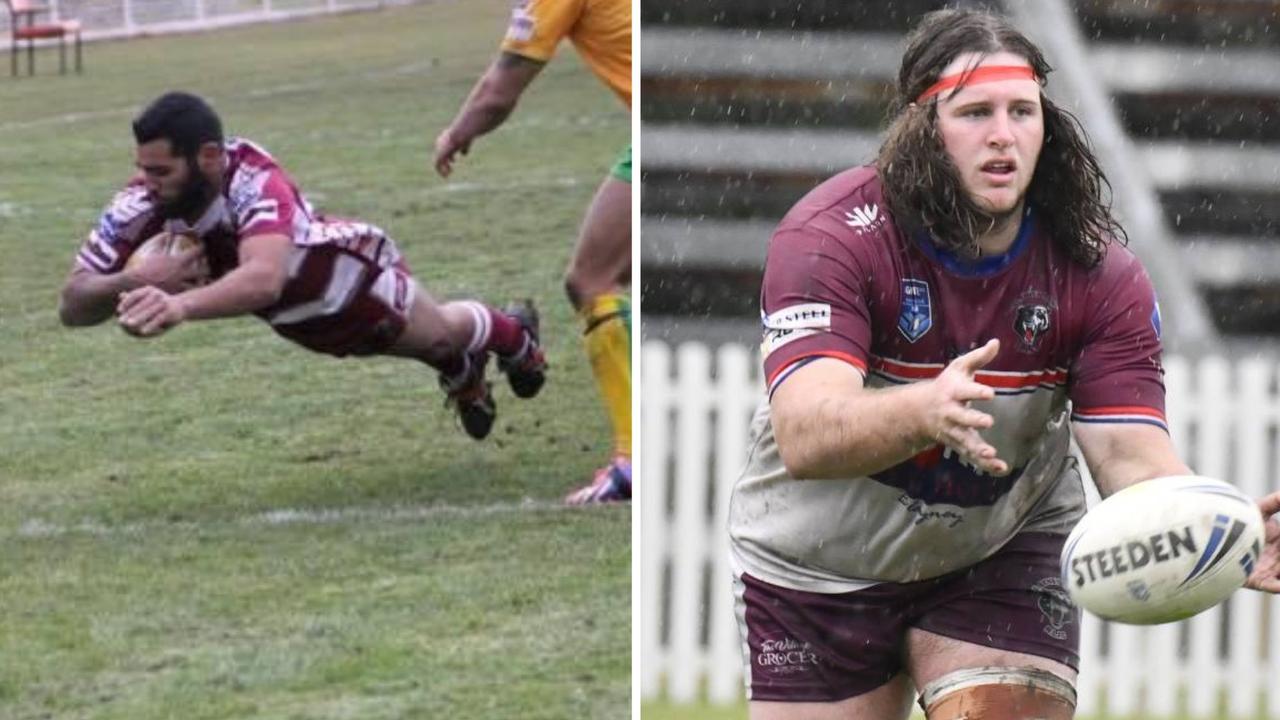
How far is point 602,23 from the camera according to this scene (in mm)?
4484

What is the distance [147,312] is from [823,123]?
132 inches

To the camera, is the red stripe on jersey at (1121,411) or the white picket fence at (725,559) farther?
the white picket fence at (725,559)

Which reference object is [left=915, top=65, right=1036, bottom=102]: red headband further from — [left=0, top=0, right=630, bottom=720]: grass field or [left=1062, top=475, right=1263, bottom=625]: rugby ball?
[left=0, top=0, right=630, bottom=720]: grass field

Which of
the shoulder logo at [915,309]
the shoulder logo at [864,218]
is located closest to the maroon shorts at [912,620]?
the shoulder logo at [915,309]

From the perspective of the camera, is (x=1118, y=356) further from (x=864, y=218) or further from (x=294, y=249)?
(x=294, y=249)

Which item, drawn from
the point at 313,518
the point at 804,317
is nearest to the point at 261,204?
the point at 313,518

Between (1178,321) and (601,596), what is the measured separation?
3543 millimetres

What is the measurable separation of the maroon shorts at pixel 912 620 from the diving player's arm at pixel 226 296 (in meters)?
1.66

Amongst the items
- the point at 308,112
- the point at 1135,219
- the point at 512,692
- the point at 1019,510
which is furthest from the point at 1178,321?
the point at 1019,510

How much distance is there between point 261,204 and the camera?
14.5 ft

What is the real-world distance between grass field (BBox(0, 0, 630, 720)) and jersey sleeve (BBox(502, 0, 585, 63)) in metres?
0.89

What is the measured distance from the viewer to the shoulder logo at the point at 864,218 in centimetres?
252

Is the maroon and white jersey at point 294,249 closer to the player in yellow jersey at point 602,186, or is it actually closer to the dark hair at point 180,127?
the dark hair at point 180,127

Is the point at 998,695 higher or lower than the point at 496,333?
higher
